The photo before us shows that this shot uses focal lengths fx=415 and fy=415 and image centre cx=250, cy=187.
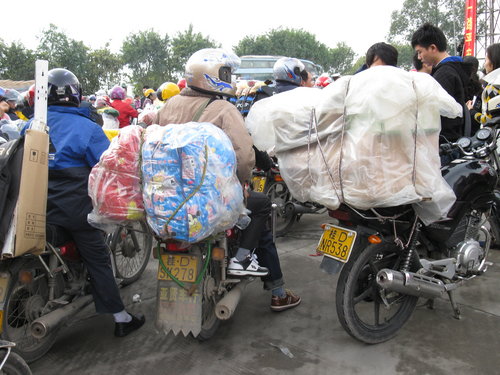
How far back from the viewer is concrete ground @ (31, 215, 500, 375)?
2.48 m

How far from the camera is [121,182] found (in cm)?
229

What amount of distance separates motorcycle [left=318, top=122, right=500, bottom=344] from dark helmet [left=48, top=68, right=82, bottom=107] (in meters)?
1.87

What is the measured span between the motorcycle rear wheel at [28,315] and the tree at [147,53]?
161ft

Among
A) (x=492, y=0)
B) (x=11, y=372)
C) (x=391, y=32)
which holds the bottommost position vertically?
(x=11, y=372)

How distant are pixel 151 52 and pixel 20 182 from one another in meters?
51.5

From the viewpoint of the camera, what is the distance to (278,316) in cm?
315

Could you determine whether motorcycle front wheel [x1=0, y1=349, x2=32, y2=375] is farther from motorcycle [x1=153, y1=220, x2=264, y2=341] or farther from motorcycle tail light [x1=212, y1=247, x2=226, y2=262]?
motorcycle tail light [x1=212, y1=247, x2=226, y2=262]

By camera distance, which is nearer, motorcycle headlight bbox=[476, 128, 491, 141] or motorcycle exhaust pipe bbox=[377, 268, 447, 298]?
motorcycle exhaust pipe bbox=[377, 268, 447, 298]

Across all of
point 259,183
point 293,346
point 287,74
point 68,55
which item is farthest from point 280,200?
point 68,55

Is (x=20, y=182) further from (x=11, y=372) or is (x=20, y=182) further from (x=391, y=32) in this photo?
(x=391, y=32)

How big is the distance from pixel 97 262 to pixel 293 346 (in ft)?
4.71

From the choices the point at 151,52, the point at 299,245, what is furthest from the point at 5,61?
the point at 299,245

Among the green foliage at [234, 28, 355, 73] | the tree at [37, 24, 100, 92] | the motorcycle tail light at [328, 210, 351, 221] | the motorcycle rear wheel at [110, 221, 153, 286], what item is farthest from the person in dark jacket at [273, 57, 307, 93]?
the green foliage at [234, 28, 355, 73]

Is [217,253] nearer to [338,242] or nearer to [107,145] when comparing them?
[338,242]
